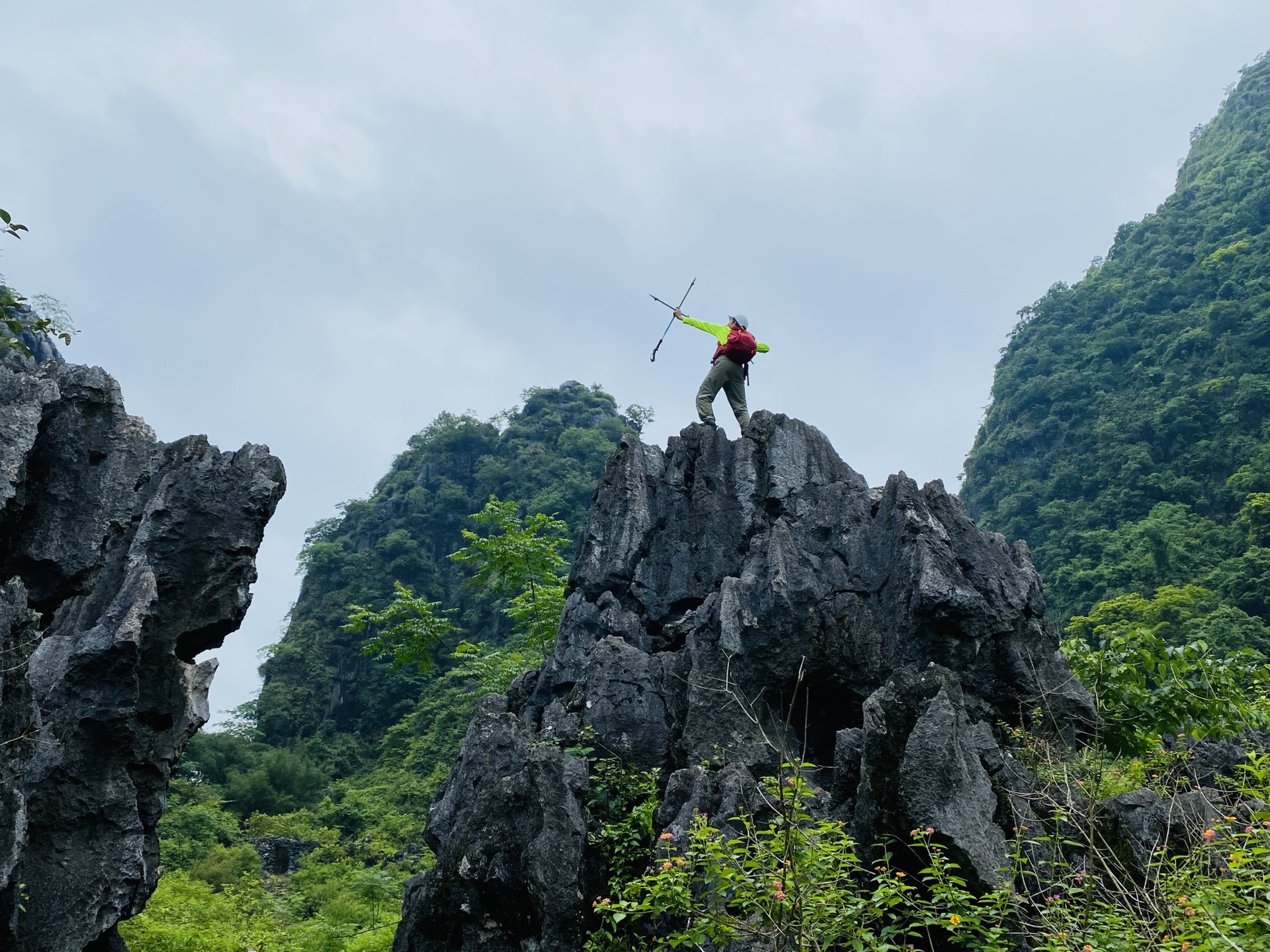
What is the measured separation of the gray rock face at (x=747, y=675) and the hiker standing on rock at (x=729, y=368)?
1.56 ft

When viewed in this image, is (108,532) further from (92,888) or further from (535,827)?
(535,827)

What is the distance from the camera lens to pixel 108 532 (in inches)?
258

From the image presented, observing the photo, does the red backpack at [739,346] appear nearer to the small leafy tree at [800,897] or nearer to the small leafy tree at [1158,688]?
the small leafy tree at [1158,688]

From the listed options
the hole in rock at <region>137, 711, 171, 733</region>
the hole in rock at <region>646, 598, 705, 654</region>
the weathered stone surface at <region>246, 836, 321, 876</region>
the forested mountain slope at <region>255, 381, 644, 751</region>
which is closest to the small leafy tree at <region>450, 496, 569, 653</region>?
the hole in rock at <region>646, 598, 705, 654</region>

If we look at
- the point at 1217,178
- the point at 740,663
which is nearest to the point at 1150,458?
the point at 1217,178

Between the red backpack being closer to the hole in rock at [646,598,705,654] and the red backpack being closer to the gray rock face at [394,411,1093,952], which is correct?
the gray rock face at [394,411,1093,952]

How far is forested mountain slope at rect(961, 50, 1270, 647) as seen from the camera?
1366 inches

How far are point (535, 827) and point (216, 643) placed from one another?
3.53m

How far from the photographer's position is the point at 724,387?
14.8 metres

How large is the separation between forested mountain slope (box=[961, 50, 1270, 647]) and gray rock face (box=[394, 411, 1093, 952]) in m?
19.0

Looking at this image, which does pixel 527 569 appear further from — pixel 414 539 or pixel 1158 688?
pixel 414 539

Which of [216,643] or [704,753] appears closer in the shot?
[216,643]

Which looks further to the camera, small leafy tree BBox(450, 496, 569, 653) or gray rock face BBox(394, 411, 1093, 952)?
small leafy tree BBox(450, 496, 569, 653)

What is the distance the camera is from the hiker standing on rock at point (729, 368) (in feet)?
47.1
